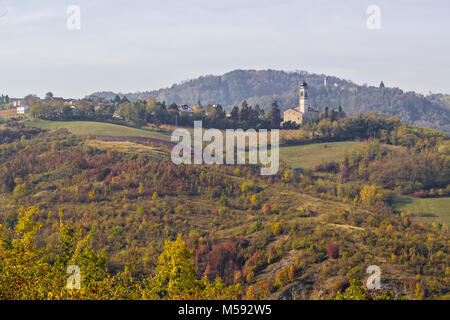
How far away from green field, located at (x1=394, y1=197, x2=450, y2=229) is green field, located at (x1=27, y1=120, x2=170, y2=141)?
52.9 metres

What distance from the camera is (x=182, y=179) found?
91.1 m

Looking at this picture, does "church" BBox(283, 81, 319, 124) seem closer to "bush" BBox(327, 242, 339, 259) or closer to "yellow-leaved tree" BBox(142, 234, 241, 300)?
"bush" BBox(327, 242, 339, 259)

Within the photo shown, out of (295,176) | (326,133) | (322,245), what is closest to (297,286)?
(322,245)

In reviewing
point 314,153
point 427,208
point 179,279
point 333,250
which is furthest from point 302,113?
point 179,279

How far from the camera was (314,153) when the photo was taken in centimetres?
12431

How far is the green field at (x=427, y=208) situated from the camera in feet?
296

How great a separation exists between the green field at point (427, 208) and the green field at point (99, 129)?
52921 mm

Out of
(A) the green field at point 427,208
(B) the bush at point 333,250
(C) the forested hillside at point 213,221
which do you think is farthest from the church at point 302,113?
(B) the bush at point 333,250

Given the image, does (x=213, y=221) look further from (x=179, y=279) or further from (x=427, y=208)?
(x=179, y=279)

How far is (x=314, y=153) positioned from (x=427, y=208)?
33.5 m

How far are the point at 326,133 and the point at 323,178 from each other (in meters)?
28.4

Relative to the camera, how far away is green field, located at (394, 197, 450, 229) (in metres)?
90.2

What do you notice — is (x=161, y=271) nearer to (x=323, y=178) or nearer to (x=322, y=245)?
(x=322, y=245)
